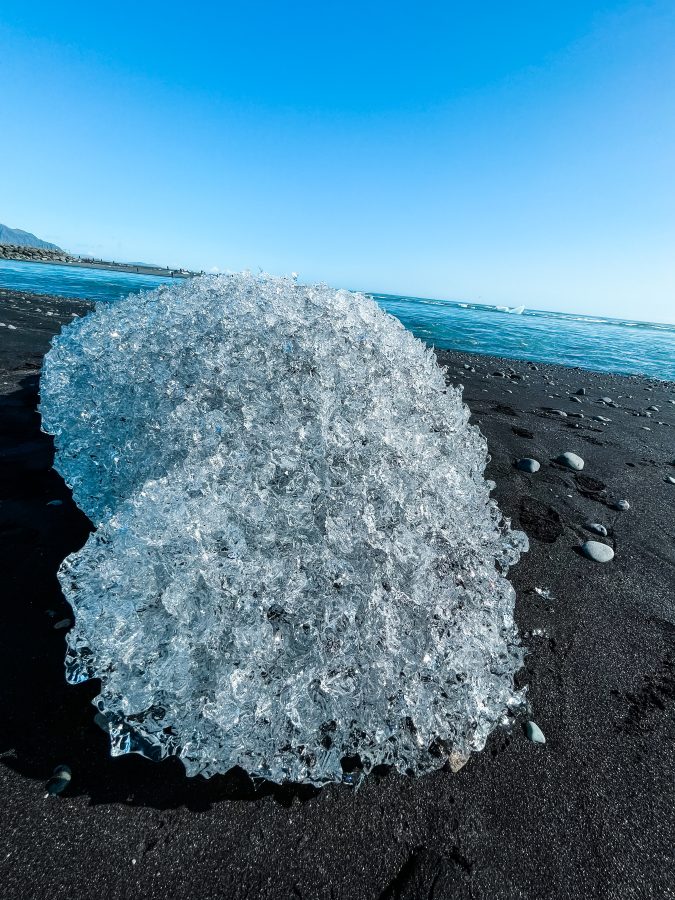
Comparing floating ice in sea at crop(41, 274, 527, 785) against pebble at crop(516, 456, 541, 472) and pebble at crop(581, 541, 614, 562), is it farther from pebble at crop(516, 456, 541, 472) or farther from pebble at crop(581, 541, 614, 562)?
pebble at crop(516, 456, 541, 472)

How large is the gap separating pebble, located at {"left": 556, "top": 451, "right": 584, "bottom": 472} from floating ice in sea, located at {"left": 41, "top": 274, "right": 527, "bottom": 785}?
3.00 metres

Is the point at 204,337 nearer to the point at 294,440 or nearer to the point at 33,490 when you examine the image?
the point at 294,440

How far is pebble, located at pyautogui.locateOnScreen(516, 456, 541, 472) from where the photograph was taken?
16.0 feet

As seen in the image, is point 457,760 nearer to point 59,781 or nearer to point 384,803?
point 384,803

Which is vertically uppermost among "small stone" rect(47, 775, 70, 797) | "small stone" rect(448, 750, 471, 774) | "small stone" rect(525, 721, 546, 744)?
"small stone" rect(47, 775, 70, 797)

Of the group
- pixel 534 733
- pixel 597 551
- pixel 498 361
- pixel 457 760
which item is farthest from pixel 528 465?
pixel 498 361

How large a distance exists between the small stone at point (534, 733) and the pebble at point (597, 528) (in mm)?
2337

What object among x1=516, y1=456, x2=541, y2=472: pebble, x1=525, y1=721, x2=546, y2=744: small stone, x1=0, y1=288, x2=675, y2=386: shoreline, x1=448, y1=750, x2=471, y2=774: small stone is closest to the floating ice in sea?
x1=448, y1=750, x2=471, y2=774: small stone

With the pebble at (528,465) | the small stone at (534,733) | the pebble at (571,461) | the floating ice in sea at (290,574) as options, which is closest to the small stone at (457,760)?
the floating ice in sea at (290,574)

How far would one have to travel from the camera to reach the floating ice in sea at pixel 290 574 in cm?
167

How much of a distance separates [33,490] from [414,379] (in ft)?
10.9

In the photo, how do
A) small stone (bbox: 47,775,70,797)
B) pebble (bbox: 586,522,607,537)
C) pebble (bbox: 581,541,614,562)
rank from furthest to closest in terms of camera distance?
pebble (bbox: 586,522,607,537) → pebble (bbox: 581,541,614,562) → small stone (bbox: 47,775,70,797)

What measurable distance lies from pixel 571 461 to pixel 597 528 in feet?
5.22

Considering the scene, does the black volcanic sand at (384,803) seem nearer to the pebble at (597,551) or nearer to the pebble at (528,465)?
the pebble at (597,551)
